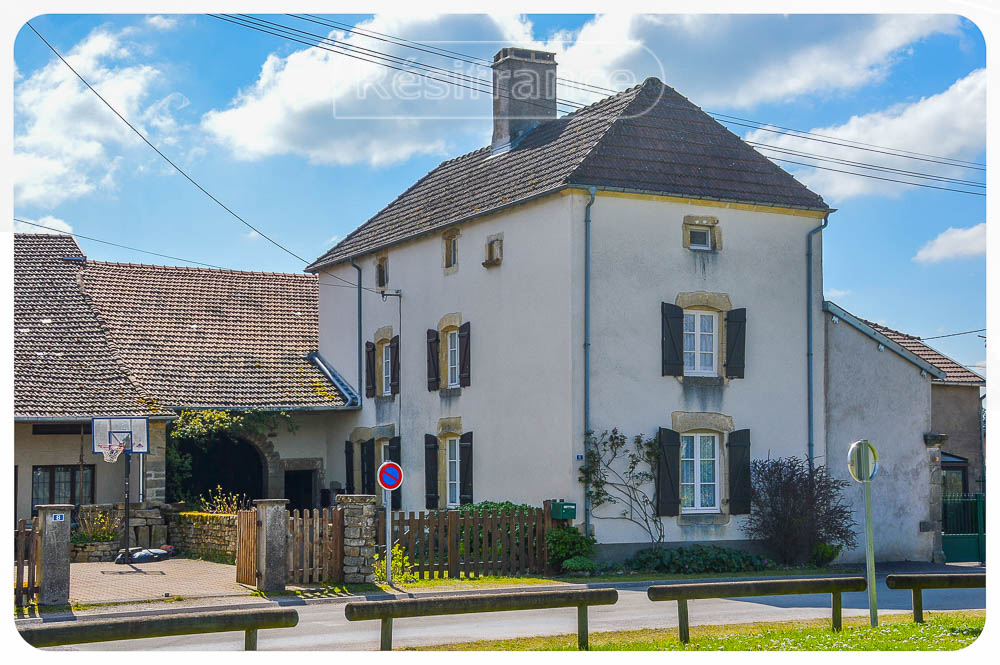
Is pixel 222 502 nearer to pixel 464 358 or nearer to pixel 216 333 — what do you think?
pixel 216 333

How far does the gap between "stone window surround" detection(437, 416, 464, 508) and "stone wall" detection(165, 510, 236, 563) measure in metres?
4.53

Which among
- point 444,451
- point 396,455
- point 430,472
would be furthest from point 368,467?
point 444,451

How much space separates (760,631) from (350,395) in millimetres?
17499

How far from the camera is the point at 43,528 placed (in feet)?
50.2

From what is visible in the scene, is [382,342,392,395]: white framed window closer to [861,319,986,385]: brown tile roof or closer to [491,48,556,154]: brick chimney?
[491,48,556,154]: brick chimney

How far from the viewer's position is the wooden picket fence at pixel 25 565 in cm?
1521

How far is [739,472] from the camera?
2223 cm

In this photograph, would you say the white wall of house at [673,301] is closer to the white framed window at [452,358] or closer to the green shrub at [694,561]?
the green shrub at [694,561]

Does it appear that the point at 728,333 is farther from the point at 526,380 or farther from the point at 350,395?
the point at 350,395

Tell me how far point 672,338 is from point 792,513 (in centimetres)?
375

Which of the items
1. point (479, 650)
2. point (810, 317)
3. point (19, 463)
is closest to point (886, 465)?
point (810, 317)

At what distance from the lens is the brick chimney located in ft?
85.8

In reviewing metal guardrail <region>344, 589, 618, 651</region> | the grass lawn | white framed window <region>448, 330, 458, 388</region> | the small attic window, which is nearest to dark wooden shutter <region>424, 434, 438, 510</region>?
white framed window <region>448, 330, 458, 388</region>

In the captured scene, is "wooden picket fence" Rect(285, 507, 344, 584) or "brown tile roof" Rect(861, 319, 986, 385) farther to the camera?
"brown tile roof" Rect(861, 319, 986, 385)
